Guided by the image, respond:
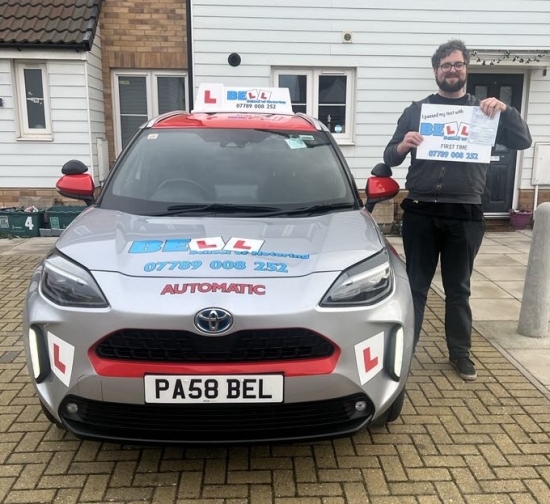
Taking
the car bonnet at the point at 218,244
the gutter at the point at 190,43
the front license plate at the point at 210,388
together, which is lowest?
the front license plate at the point at 210,388

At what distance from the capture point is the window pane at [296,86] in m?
9.14

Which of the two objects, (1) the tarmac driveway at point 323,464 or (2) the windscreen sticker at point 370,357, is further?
(1) the tarmac driveway at point 323,464

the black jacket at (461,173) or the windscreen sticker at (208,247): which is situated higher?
the black jacket at (461,173)

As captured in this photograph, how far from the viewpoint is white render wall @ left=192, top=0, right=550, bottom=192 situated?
8.71 metres

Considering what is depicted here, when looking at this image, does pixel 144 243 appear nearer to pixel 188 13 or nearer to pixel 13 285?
pixel 13 285

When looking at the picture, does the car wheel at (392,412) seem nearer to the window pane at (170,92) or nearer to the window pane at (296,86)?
the window pane at (296,86)

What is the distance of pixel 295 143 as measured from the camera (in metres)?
3.82

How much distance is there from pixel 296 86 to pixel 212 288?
7433 millimetres

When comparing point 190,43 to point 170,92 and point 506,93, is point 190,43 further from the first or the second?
point 506,93

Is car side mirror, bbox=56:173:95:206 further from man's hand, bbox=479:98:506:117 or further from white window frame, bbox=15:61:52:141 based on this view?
white window frame, bbox=15:61:52:141

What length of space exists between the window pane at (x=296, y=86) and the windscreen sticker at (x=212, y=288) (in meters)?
7.31

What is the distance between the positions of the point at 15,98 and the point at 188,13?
3.07 meters

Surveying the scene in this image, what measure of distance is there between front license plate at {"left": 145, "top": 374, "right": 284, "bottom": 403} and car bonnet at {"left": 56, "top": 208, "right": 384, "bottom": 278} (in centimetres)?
43

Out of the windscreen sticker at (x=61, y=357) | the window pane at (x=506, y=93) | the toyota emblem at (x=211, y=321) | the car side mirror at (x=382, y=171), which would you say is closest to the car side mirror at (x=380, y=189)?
the car side mirror at (x=382, y=171)
